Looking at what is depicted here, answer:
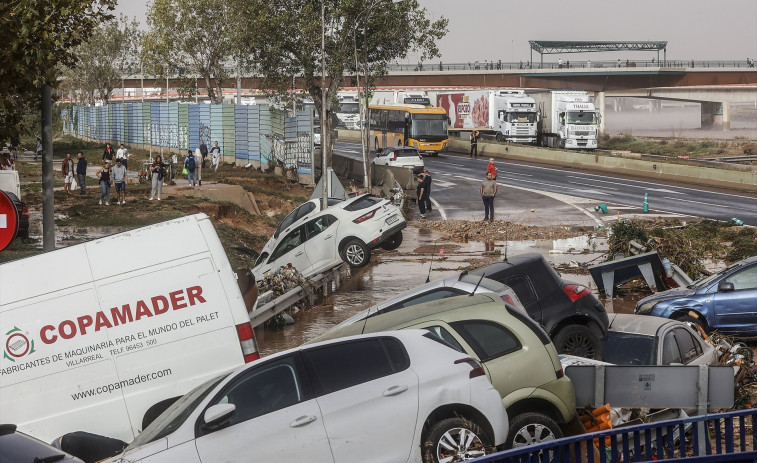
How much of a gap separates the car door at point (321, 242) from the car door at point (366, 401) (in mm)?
14123

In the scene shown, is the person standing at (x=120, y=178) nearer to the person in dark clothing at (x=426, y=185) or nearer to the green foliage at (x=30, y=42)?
the person in dark clothing at (x=426, y=185)

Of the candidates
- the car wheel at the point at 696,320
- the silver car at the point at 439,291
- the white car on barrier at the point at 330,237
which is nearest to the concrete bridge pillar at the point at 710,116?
the white car on barrier at the point at 330,237

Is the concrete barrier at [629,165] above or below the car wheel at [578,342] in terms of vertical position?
above

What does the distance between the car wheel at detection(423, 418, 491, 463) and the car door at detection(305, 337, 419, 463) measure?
6.2 inches

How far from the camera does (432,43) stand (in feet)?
183

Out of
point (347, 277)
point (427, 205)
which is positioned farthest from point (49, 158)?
point (427, 205)

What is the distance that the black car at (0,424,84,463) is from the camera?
7418mm

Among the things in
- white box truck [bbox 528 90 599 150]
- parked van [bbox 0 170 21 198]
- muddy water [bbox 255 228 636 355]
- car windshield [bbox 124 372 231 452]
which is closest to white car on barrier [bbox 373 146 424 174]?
white box truck [bbox 528 90 599 150]

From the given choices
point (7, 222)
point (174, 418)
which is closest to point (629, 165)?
point (7, 222)

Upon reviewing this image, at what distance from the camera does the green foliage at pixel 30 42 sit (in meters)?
13.4

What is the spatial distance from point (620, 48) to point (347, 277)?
151 metres

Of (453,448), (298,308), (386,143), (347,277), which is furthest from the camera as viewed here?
(386,143)

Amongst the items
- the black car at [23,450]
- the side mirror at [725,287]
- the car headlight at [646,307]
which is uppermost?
the black car at [23,450]

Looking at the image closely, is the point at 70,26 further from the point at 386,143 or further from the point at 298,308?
the point at 386,143
